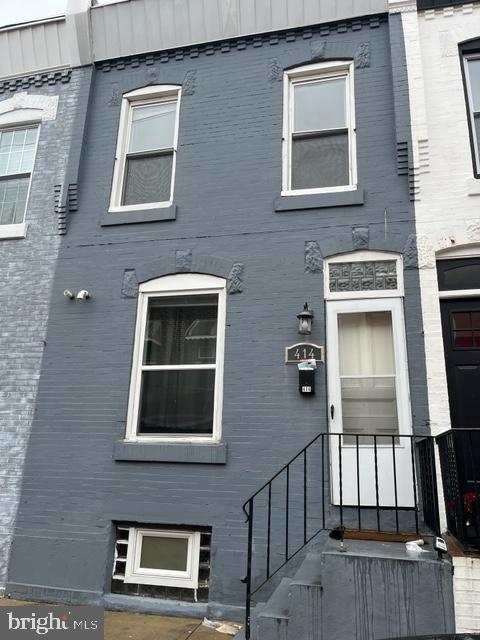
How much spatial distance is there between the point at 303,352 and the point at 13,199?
492cm

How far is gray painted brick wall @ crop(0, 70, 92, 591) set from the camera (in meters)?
6.09

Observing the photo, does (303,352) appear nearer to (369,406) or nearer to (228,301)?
(369,406)

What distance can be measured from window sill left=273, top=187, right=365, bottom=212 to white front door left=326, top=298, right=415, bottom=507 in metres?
1.20

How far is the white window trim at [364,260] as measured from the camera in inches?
223

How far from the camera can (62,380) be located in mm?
6246

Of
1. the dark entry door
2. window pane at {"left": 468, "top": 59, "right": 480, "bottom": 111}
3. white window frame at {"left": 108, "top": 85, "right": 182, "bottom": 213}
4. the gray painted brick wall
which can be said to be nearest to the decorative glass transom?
the dark entry door

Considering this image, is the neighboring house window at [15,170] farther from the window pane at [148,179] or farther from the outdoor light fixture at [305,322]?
the outdoor light fixture at [305,322]

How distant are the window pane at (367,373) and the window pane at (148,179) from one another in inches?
119

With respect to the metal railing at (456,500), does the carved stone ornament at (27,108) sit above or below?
above

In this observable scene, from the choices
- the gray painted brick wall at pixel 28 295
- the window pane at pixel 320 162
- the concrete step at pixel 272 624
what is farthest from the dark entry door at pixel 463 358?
the gray painted brick wall at pixel 28 295

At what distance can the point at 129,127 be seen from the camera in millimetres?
7297

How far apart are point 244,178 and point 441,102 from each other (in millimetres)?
2556

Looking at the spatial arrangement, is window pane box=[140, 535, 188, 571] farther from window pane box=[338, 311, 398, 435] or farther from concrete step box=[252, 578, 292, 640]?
window pane box=[338, 311, 398, 435]

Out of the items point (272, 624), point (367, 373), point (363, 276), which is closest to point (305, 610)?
point (272, 624)
